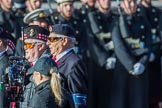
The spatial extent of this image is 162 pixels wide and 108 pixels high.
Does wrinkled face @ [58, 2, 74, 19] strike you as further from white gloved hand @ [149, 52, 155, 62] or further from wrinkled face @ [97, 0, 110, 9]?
white gloved hand @ [149, 52, 155, 62]

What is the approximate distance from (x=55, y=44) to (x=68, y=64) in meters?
0.30

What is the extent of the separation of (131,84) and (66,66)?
3769 millimetres

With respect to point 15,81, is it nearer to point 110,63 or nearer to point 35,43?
point 35,43

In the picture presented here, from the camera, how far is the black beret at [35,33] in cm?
1020

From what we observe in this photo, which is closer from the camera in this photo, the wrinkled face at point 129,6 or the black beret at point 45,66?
the black beret at point 45,66

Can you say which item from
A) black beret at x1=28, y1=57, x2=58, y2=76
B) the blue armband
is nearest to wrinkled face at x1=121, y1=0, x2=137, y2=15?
the blue armband

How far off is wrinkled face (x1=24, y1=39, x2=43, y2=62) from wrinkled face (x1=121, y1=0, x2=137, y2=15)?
11.2ft

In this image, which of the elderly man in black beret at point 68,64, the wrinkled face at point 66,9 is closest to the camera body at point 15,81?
the elderly man in black beret at point 68,64

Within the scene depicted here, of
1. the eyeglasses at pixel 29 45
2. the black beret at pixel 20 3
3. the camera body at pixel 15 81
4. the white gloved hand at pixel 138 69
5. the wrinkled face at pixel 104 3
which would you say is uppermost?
the black beret at pixel 20 3

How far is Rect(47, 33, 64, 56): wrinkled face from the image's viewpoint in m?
9.88

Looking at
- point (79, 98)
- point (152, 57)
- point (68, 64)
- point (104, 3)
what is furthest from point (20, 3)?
point (79, 98)

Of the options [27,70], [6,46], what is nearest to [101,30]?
[6,46]

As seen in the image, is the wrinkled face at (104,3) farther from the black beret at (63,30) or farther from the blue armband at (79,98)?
the blue armband at (79,98)

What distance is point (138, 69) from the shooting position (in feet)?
43.1
